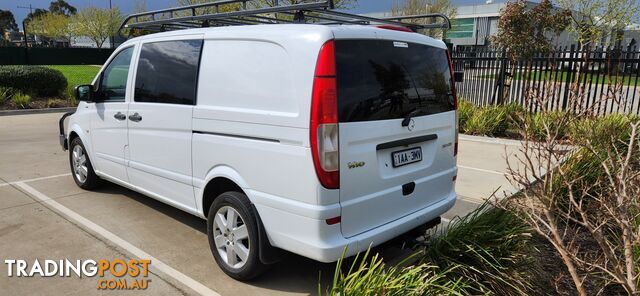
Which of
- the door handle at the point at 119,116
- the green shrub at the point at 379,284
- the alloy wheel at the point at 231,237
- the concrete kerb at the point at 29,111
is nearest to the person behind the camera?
the green shrub at the point at 379,284

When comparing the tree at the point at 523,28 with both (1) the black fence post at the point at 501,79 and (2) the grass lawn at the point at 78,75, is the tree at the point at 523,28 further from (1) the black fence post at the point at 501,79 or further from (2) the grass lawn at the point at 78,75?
(2) the grass lawn at the point at 78,75

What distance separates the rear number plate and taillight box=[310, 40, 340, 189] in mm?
617

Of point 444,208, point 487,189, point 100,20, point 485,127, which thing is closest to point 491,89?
point 485,127

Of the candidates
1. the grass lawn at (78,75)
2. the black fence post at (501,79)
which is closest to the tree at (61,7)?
the grass lawn at (78,75)

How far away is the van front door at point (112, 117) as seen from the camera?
4758mm

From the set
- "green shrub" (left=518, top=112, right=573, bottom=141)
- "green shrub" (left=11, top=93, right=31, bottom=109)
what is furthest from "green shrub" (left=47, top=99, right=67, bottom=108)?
"green shrub" (left=518, top=112, right=573, bottom=141)

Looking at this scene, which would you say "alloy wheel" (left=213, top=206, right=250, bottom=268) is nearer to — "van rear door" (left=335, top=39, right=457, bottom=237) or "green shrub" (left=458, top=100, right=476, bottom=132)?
"van rear door" (left=335, top=39, right=457, bottom=237)

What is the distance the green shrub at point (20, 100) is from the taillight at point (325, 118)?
1333cm

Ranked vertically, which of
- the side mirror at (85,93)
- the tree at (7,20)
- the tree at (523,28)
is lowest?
the side mirror at (85,93)

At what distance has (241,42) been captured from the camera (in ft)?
11.3

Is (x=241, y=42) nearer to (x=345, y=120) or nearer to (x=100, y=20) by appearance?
(x=345, y=120)

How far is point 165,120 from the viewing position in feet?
13.4

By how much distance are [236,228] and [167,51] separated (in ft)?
5.93

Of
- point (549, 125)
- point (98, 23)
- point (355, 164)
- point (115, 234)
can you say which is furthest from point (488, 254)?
point (98, 23)
